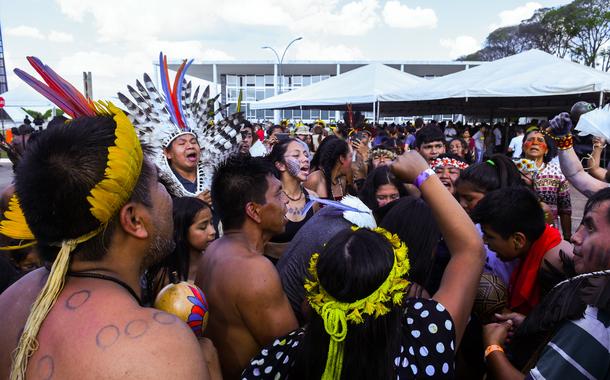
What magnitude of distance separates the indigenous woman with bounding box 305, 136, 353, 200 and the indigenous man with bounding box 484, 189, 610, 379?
136 inches

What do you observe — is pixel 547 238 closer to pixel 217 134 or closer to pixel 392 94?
pixel 217 134

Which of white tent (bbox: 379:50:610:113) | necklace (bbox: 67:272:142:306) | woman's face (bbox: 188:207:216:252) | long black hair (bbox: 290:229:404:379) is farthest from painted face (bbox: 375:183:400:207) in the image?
white tent (bbox: 379:50:610:113)

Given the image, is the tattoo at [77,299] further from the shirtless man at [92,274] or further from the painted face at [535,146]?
the painted face at [535,146]

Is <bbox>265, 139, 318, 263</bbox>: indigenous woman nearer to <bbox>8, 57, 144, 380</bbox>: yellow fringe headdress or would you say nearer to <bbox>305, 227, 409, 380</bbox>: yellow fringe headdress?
<bbox>305, 227, 409, 380</bbox>: yellow fringe headdress

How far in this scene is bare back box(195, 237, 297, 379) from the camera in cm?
179

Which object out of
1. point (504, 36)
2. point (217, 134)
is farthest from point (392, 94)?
point (504, 36)

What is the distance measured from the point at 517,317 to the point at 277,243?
6.60 ft

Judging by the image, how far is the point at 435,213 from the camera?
1751 millimetres

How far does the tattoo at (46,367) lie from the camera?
1.10 metres

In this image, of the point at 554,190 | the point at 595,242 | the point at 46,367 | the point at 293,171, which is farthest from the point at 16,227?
the point at 554,190

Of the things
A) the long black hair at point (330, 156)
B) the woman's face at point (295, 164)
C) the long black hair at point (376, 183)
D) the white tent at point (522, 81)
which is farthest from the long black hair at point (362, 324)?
the white tent at point (522, 81)

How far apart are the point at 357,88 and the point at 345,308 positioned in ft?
40.3

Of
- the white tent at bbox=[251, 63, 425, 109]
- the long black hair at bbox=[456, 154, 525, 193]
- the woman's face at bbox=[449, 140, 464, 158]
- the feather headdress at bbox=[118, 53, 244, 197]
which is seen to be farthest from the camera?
the white tent at bbox=[251, 63, 425, 109]

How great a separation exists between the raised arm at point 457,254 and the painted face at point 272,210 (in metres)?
0.85
